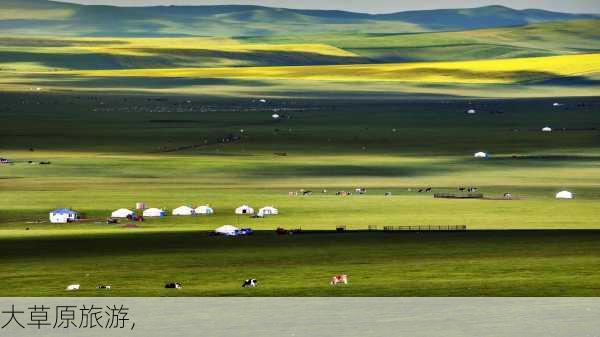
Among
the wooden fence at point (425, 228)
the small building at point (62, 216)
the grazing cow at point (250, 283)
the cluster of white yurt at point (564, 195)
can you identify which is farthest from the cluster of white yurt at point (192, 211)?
the grazing cow at point (250, 283)

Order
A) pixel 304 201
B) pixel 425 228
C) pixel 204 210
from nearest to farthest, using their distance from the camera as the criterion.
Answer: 1. pixel 425 228
2. pixel 204 210
3. pixel 304 201

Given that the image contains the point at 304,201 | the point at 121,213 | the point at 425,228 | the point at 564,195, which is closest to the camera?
the point at 425,228

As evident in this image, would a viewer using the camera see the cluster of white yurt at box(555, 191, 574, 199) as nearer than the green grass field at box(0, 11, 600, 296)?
No

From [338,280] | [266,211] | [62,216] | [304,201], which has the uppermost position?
[304,201]

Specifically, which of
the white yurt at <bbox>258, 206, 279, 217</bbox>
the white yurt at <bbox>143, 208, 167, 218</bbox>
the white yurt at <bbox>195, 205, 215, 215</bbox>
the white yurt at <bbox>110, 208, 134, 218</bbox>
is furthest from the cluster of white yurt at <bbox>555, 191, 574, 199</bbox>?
the white yurt at <bbox>110, 208, 134, 218</bbox>

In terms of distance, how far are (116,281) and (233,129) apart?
11469 centimetres

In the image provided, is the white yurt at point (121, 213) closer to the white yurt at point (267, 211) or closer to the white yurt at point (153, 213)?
the white yurt at point (153, 213)

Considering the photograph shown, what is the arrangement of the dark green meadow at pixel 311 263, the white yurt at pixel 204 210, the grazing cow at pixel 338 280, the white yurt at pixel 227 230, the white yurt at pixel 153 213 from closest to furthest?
the dark green meadow at pixel 311 263
the grazing cow at pixel 338 280
the white yurt at pixel 227 230
the white yurt at pixel 153 213
the white yurt at pixel 204 210

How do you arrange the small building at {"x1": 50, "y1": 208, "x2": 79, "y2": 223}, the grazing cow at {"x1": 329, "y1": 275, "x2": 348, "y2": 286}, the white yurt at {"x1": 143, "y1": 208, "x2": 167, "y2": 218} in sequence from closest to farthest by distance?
the grazing cow at {"x1": 329, "y1": 275, "x2": 348, "y2": 286} → the small building at {"x1": 50, "y1": 208, "x2": 79, "y2": 223} → the white yurt at {"x1": 143, "y1": 208, "x2": 167, "y2": 218}

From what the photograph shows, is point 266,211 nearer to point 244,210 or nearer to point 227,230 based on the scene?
point 244,210

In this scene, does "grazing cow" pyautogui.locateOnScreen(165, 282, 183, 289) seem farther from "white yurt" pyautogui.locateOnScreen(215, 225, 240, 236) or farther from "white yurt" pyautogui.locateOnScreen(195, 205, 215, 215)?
"white yurt" pyautogui.locateOnScreen(195, 205, 215, 215)

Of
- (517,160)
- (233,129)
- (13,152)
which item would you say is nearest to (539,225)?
(517,160)

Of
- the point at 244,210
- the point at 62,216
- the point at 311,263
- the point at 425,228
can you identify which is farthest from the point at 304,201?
the point at 311,263
